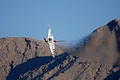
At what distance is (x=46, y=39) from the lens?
131125 mm

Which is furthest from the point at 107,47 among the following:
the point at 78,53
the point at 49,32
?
the point at 49,32

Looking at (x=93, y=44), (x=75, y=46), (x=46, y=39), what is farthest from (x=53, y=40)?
(x=93, y=44)

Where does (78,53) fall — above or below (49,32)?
below

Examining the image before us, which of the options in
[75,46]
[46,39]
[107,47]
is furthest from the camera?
[107,47]

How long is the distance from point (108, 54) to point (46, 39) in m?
67.1

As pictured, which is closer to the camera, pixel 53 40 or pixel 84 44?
pixel 53 40

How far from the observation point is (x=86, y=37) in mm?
196500

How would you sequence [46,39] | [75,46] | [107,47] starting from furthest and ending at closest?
[107,47] < [75,46] < [46,39]

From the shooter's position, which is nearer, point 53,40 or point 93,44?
point 53,40

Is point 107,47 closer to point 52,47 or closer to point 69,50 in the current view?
point 69,50

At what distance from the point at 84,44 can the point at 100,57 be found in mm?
9282

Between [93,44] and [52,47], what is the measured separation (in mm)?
67055

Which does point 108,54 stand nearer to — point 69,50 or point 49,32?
point 69,50

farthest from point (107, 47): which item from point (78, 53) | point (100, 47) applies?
point (78, 53)
